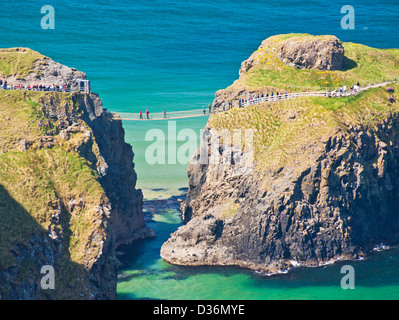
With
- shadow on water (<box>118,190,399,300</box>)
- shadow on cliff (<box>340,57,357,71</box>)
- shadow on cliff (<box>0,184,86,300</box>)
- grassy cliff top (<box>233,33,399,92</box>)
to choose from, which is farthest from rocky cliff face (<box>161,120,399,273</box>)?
shadow on cliff (<box>0,184,86,300</box>)

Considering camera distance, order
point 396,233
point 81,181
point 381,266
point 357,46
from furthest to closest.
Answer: point 357,46
point 396,233
point 381,266
point 81,181

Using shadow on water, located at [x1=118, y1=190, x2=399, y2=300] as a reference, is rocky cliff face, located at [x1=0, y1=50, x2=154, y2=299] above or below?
above

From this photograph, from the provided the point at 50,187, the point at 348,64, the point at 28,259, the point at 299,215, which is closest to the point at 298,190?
the point at 299,215

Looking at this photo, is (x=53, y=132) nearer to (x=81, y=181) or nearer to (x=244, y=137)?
(x=81, y=181)

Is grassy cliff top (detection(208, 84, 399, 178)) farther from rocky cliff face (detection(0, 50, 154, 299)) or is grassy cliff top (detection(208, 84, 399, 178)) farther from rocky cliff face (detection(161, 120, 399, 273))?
rocky cliff face (detection(0, 50, 154, 299))

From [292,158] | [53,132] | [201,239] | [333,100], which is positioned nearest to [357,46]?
[333,100]

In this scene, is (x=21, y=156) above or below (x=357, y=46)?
below
